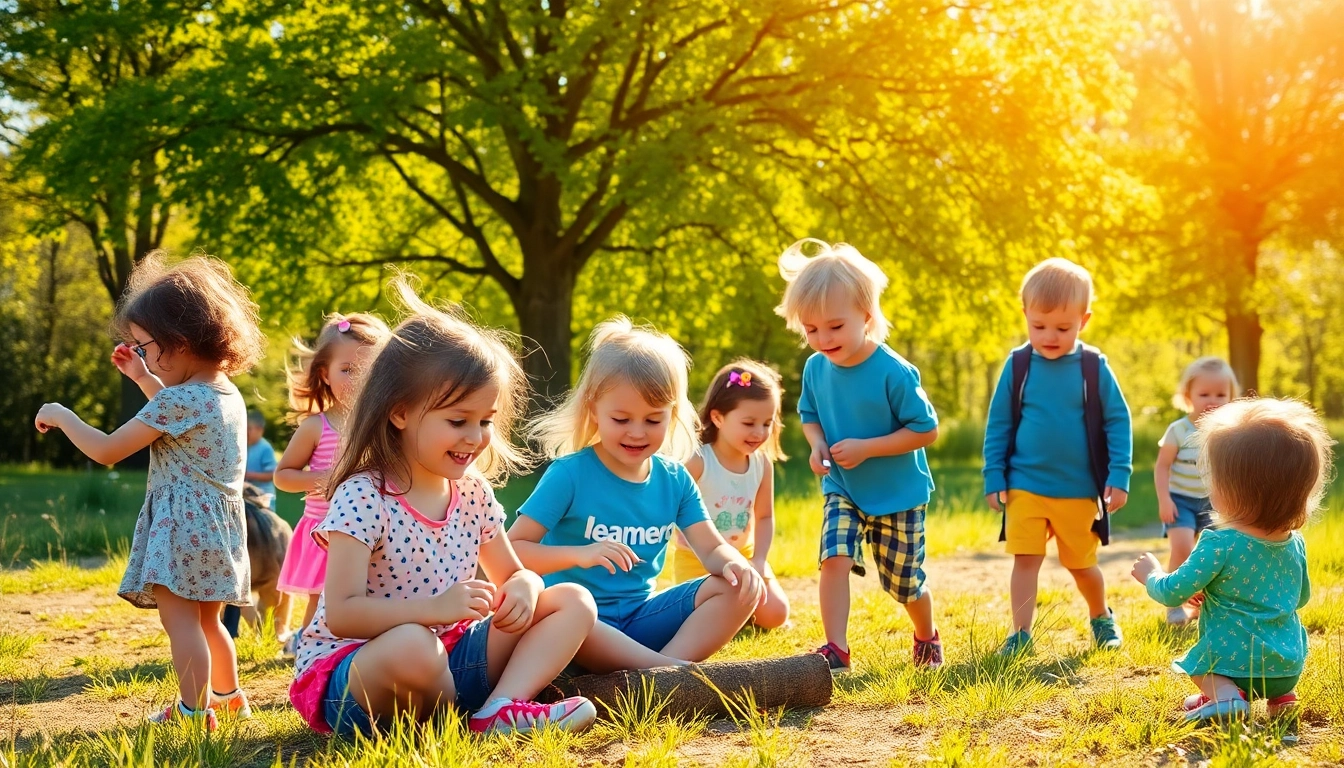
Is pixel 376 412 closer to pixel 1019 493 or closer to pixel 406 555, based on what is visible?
pixel 406 555

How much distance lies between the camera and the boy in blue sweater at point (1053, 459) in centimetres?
545

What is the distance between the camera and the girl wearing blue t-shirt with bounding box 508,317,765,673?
4.28 m

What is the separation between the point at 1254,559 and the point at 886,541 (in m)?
1.71

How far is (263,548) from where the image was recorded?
19.5ft

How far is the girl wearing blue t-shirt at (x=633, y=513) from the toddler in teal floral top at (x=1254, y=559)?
147 centimetres

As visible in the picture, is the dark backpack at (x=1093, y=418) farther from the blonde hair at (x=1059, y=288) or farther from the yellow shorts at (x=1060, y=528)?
the blonde hair at (x=1059, y=288)

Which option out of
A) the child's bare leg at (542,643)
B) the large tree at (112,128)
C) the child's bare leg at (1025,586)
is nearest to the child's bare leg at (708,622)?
the child's bare leg at (542,643)

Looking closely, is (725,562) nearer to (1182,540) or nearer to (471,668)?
(471,668)

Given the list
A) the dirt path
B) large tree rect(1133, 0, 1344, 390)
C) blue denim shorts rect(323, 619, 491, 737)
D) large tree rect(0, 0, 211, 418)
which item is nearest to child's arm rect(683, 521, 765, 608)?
the dirt path

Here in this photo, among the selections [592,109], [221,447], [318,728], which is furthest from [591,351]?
[592,109]

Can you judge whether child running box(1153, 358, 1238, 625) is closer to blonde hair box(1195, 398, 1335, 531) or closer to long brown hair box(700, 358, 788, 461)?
long brown hair box(700, 358, 788, 461)

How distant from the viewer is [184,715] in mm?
3750

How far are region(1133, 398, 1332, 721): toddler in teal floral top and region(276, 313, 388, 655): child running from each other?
3.57 m

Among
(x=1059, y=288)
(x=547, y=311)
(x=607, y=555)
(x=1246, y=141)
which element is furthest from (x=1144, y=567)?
(x=1246, y=141)
